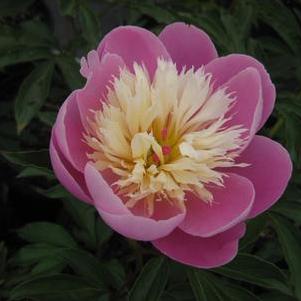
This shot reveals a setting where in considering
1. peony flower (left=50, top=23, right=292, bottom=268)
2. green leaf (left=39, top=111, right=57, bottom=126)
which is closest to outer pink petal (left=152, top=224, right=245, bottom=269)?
peony flower (left=50, top=23, right=292, bottom=268)

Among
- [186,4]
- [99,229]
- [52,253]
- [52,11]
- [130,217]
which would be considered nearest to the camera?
[130,217]

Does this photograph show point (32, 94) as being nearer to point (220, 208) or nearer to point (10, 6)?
point (10, 6)

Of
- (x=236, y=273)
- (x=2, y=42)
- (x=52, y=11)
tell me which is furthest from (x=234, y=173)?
(x=52, y=11)

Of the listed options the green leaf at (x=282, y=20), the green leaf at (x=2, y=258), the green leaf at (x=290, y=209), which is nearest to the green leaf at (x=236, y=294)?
the green leaf at (x=290, y=209)

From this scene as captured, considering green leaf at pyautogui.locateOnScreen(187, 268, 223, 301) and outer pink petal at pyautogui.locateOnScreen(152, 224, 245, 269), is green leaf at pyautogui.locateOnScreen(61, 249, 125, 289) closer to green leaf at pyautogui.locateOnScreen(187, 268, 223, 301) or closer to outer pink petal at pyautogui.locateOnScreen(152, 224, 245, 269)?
Result: green leaf at pyautogui.locateOnScreen(187, 268, 223, 301)

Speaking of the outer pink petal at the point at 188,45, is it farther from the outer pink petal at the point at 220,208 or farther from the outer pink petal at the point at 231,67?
the outer pink petal at the point at 220,208

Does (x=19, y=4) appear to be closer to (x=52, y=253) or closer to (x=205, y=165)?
(x=52, y=253)
